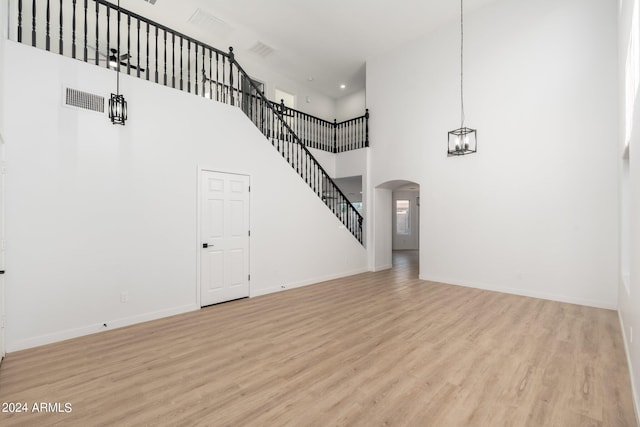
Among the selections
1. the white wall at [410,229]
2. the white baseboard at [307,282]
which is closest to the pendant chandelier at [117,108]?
the white baseboard at [307,282]

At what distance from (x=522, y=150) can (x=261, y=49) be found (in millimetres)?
6606

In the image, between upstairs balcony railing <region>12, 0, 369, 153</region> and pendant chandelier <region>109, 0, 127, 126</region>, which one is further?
upstairs balcony railing <region>12, 0, 369, 153</region>

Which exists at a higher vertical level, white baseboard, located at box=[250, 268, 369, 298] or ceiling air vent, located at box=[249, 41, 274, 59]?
ceiling air vent, located at box=[249, 41, 274, 59]

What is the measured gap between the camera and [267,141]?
568cm

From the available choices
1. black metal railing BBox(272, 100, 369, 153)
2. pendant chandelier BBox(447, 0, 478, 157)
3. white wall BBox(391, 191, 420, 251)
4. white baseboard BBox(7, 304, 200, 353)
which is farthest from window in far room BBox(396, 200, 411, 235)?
white baseboard BBox(7, 304, 200, 353)

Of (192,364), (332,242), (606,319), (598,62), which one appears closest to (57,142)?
(192,364)

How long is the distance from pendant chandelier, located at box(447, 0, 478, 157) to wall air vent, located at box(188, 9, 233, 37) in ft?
16.6

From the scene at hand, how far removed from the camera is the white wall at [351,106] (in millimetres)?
10811

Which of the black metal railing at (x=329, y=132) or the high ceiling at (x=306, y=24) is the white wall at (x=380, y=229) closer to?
the black metal railing at (x=329, y=132)

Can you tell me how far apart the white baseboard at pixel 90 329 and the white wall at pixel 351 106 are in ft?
29.3

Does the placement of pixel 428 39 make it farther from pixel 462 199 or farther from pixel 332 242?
pixel 332 242

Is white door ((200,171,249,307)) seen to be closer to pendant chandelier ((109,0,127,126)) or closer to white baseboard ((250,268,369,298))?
white baseboard ((250,268,369,298))

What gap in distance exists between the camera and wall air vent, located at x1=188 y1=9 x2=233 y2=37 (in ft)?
20.8

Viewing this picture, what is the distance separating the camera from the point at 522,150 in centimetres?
536
